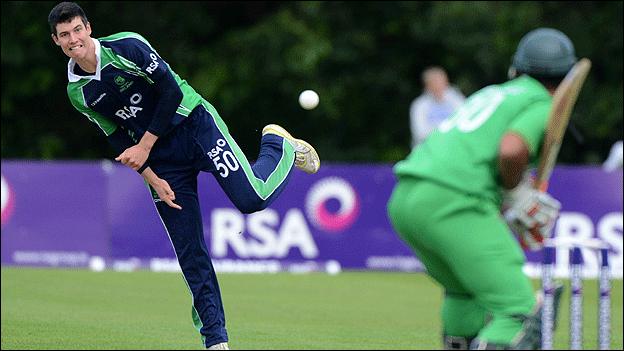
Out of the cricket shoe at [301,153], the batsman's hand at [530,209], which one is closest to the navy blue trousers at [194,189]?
the cricket shoe at [301,153]

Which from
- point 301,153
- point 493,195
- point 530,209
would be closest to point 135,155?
point 301,153

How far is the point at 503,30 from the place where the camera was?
852 inches

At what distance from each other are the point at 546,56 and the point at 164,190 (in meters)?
2.47

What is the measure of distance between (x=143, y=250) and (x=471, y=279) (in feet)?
32.9

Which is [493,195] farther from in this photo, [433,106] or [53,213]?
[53,213]

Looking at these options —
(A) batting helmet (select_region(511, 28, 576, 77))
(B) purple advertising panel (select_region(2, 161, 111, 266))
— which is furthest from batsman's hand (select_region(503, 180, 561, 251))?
(B) purple advertising panel (select_region(2, 161, 111, 266))

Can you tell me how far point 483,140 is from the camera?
199 inches

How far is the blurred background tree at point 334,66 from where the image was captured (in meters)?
21.2

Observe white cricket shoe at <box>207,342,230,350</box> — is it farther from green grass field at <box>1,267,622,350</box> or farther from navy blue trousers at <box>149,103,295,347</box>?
green grass field at <box>1,267,622,350</box>

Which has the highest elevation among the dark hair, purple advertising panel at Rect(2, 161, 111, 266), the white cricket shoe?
purple advertising panel at Rect(2, 161, 111, 266)

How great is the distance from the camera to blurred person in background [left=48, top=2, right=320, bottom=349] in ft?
22.2

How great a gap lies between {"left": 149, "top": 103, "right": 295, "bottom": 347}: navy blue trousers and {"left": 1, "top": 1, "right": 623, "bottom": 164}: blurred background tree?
1327 cm

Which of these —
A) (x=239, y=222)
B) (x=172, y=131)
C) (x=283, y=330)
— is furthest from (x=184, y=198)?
(x=239, y=222)

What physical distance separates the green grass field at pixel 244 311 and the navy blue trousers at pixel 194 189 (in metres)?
1.81
